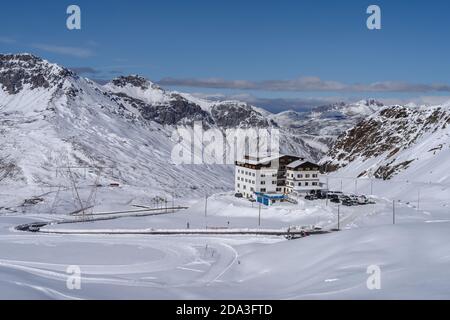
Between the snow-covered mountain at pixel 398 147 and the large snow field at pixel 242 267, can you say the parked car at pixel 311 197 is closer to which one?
the snow-covered mountain at pixel 398 147

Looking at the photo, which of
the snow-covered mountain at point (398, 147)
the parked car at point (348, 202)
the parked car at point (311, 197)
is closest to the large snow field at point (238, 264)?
the parked car at point (348, 202)

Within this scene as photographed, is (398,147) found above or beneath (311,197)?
above

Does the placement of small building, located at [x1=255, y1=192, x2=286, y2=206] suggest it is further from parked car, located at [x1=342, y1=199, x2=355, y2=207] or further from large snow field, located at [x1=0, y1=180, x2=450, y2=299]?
large snow field, located at [x1=0, y1=180, x2=450, y2=299]

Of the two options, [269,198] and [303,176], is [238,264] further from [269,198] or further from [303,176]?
[303,176]

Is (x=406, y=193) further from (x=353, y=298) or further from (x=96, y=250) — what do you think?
(x=353, y=298)

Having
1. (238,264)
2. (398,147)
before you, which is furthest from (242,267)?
(398,147)

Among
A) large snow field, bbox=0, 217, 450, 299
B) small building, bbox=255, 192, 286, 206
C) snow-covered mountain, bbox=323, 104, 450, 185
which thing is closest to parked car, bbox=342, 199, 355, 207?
small building, bbox=255, 192, 286, 206

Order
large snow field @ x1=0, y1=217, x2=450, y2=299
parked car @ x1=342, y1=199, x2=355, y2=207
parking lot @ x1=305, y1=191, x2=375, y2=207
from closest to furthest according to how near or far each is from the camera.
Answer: large snow field @ x1=0, y1=217, x2=450, y2=299
parked car @ x1=342, y1=199, x2=355, y2=207
parking lot @ x1=305, y1=191, x2=375, y2=207
